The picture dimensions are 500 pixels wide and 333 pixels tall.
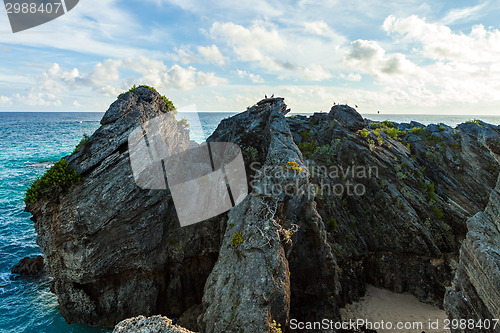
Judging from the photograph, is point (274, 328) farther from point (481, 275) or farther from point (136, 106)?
point (136, 106)

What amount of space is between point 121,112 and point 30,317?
15867 millimetres

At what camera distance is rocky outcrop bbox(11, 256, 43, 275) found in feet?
76.9

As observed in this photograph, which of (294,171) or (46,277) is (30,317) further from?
(294,171)

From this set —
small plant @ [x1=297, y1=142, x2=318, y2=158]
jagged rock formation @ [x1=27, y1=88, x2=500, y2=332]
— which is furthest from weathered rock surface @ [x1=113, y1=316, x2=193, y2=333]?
small plant @ [x1=297, y1=142, x2=318, y2=158]

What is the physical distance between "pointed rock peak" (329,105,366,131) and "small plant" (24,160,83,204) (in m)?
26.1

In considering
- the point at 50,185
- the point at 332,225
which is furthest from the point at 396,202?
the point at 50,185

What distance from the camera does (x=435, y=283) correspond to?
784 inches

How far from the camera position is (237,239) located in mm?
12758

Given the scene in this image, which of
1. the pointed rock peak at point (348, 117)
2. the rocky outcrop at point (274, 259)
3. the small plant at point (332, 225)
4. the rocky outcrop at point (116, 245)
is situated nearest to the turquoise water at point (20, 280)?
the rocky outcrop at point (116, 245)

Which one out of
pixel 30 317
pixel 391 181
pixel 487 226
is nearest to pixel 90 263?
pixel 30 317

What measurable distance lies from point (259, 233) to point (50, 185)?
1452 centimetres

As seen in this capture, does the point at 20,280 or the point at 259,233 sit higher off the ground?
Result: the point at 259,233

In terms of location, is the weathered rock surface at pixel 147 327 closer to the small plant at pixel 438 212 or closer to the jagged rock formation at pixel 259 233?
the jagged rock formation at pixel 259 233

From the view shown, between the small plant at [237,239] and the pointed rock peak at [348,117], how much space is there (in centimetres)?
2115
